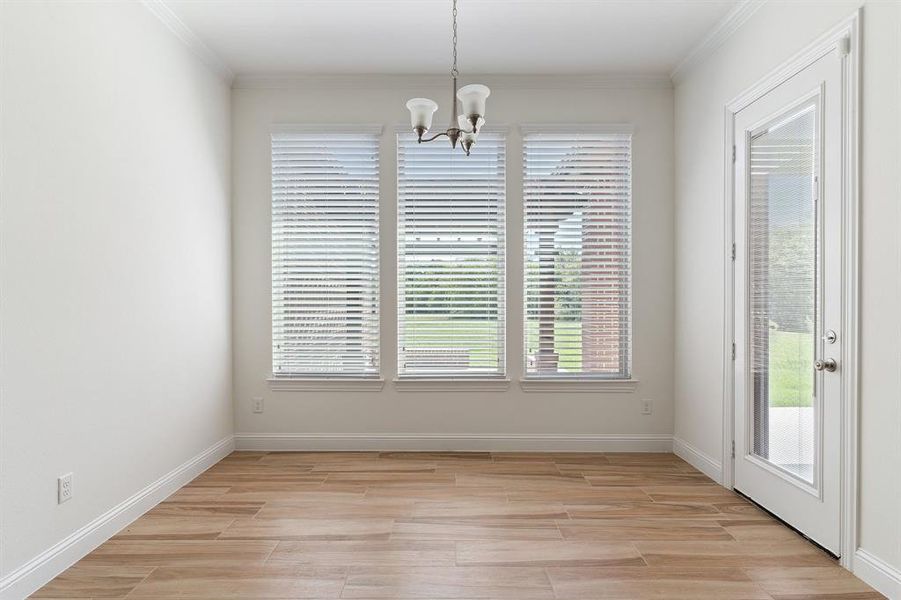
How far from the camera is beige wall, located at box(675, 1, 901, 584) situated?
7.84 ft

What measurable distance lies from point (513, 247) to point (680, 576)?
267 cm

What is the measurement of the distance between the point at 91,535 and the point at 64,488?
36cm

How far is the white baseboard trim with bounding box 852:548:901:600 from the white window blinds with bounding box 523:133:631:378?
2.25 m

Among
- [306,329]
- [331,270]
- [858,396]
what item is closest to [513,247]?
[331,270]

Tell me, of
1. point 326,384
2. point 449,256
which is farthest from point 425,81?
point 326,384

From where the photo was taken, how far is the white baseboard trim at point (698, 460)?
3.88 m

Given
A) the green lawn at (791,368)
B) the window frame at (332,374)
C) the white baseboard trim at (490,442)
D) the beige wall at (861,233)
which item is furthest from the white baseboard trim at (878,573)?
the window frame at (332,374)

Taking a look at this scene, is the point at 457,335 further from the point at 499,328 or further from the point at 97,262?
the point at 97,262

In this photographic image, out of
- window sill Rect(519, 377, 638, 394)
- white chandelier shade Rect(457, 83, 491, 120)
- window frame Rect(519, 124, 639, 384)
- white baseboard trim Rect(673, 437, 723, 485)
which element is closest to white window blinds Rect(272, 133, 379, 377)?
window frame Rect(519, 124, 639, 384)

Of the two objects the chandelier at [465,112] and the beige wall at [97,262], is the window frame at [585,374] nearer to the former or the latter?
the chandelier at [465,112]

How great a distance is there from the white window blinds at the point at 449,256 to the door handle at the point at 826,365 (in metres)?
2.30

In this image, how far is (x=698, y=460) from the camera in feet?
13.7

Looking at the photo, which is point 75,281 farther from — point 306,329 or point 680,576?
point 680,576

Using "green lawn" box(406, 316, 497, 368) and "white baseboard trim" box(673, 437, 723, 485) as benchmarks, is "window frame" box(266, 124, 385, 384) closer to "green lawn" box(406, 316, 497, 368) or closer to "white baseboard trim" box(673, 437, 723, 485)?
"green lawn" box(406, 316, 497, 368)
